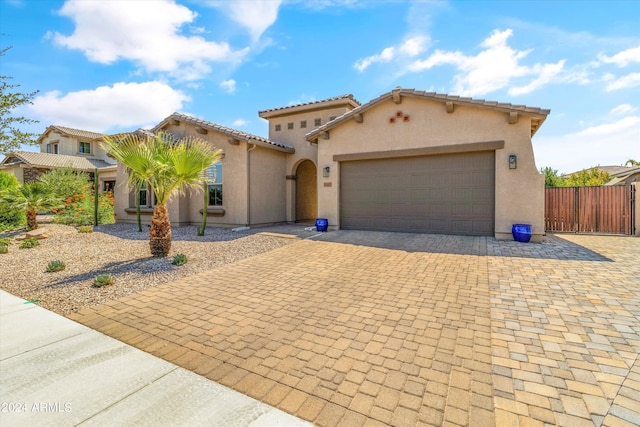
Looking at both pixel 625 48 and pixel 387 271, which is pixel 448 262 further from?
pixel 625 48

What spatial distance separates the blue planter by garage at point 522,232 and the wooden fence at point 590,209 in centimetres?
410

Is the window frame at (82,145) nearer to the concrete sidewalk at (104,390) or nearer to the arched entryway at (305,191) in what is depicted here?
the arched entryway at (305,191)

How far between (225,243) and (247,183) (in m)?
4.29

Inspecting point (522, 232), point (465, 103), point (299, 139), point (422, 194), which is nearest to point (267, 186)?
point (299, 139)

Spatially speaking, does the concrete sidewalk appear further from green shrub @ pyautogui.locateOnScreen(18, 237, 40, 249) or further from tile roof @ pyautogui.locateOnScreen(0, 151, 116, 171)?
tile roof @ pyautogui.locateOnScreen(0, 151, 116, 171)

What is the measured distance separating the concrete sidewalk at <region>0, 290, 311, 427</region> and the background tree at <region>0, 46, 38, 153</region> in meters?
10.2

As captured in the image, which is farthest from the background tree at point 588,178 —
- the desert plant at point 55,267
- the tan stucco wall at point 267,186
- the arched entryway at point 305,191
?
the desert plant at point 55,267

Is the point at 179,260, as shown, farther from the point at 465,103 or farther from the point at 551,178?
the point at 551,178

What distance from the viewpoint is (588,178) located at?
2483 cm

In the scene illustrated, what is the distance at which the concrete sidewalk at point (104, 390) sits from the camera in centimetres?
224

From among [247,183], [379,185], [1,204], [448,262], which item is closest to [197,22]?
[247,183]

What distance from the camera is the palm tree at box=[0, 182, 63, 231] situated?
11747 millimetres

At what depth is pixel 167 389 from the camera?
2.60 m

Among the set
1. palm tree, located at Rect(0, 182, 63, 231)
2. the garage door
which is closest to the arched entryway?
the garage door
